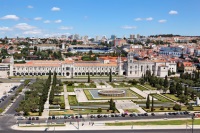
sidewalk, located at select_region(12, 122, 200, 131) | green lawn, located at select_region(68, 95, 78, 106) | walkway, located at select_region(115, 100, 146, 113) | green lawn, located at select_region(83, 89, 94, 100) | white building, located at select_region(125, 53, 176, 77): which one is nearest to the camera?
sidewalk, located at select_region(12, 122, 200, 131)

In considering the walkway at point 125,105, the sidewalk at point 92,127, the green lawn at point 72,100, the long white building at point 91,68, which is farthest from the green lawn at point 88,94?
→ the long white building at point 91,68

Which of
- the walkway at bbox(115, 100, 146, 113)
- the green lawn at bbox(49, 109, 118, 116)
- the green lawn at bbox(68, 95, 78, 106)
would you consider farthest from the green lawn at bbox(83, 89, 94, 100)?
the green lawn at bbox(49, 109, 118, 116)

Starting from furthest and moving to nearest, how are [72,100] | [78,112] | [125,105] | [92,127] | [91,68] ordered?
[91,68]
[72,100]
[125,105]
[78,112]
[92,127]

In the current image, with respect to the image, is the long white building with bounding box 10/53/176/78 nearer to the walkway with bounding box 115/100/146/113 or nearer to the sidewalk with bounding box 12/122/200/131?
the walkway with bounding box 115/100/146/113

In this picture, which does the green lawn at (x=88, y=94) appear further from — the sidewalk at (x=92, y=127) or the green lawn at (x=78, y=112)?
the sidewalk at (x=92, y=127)

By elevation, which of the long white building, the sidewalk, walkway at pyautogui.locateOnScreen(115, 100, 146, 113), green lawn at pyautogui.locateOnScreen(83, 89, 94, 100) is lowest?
walkway at pyautogui.locateOnScreen(115, 100, 146, 113)

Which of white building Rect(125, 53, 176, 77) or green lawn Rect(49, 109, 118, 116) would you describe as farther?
white building Rect(125, 53, 176, 77)

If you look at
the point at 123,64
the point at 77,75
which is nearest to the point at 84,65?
the point at 77,75

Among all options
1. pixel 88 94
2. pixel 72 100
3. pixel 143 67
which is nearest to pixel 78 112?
pixel 72 100

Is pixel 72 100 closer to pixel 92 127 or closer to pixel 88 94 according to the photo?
pixel 88 94

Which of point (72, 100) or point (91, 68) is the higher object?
point (91, 68)

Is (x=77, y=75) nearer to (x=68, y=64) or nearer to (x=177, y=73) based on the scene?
(x=68, y=64)

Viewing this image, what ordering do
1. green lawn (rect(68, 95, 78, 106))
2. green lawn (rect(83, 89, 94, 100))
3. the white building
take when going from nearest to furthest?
green lawn (rect(68, 95, 78, 106))
green lawn (rect(83, 89, 94, 100))
the white building
